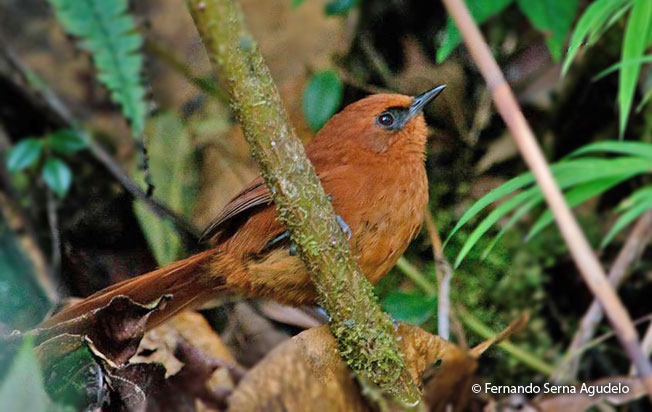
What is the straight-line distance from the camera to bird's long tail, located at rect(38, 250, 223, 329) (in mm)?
2246

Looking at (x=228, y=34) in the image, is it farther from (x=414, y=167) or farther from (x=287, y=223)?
(x=414, y=167)

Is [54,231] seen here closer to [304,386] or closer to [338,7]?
[338,7]

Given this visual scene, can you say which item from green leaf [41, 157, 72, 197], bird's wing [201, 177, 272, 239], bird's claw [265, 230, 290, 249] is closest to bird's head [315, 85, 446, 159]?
bird's wing [201, 177, 272, 239]

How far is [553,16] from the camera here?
9.38 ft

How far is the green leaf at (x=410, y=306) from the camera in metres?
3.16

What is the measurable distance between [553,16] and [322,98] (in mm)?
1002

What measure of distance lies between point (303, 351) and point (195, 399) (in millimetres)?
287

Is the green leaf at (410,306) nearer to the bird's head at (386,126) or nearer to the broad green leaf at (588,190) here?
the bird's head at (386,126)

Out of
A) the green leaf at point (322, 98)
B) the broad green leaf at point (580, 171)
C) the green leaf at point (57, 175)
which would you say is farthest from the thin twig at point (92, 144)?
the broad green leaf at point (580, 171)

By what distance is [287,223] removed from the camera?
1.62 m

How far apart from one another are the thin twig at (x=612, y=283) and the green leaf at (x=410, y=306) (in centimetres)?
51

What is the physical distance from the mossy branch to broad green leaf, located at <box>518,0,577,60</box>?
56.0 inches

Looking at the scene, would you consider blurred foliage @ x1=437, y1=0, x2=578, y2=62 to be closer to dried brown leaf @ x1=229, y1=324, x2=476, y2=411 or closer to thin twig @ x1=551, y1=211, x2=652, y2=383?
thin twig @ x1=551, y1=211, x2=652, y2=383

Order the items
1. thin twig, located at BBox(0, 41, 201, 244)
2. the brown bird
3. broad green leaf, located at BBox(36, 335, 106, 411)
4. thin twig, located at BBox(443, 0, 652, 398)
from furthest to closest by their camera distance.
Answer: thin twig, located at BBox(0, 41, 201, 244) < the brown bird < broad green leaf, located at BBox(36, 335, 106, 411) < thin twig, located at BBox(443, 0, 652, 398)
